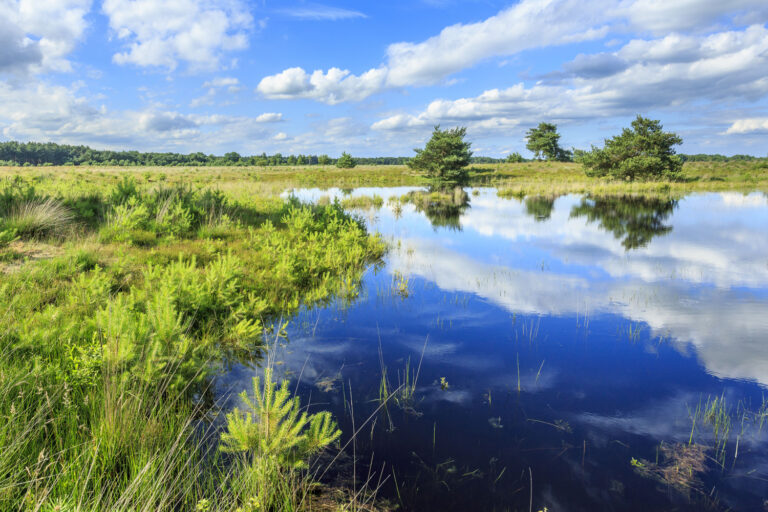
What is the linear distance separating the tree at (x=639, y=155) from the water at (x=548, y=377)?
35.8 meters

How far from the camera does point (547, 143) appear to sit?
279ft

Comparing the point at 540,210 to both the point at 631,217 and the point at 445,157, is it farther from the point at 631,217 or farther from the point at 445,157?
the point at 445,157

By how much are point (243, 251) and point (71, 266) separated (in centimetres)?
369

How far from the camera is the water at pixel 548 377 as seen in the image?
3.79m

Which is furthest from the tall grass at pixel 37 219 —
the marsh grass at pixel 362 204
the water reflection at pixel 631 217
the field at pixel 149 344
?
the water reflection at pixel 631 217

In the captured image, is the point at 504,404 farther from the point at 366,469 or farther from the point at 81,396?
the point at 81,396

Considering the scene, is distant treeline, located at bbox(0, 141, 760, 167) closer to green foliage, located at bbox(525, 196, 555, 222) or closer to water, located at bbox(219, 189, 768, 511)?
green foliage, located at bbox(525, 196, 555, 222)

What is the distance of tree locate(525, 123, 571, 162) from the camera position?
85.4m

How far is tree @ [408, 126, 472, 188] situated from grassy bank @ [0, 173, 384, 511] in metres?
32.4

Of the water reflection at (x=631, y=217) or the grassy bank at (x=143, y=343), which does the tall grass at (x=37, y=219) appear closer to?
the grassy bank at (x=143, y=343)

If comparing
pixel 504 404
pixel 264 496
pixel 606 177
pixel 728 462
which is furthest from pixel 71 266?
pixel 606 177

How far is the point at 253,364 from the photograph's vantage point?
5883 mm

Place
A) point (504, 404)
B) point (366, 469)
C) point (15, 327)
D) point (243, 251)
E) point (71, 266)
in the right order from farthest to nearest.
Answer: point (243, 251)
point (71, 266)
point (504, 404)
point (15, 327)
point (366, 469)

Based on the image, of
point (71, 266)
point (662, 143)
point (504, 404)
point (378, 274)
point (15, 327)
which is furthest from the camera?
point (662, 143)
